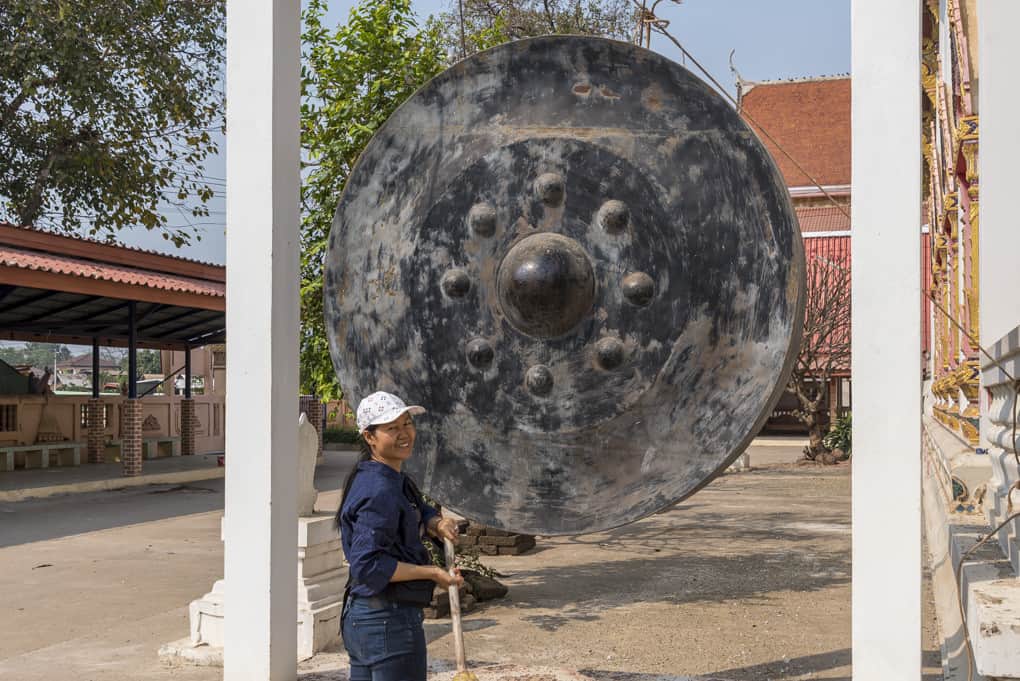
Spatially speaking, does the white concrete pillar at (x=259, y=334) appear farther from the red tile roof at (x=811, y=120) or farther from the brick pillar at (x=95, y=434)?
the red tile roof at (x=811, y=120)

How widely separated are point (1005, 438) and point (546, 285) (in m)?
2.52

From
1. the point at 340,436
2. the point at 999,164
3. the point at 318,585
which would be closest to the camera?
the point at 999,164

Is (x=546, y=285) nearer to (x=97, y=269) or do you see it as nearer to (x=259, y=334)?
(x=259, y=334)

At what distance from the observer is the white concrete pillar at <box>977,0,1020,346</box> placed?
4.76 meters

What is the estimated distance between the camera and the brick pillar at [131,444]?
18781 millimetres

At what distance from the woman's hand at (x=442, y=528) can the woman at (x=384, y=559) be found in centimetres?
13

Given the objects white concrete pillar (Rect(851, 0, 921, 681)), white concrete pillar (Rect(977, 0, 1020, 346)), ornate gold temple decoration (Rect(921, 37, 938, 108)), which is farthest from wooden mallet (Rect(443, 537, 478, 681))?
ornate gold temple decoration (Rect(921, 37, 938, 108))

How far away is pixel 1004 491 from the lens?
15.5 feet

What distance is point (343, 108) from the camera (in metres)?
9.17

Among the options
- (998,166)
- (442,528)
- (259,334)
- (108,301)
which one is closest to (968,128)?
(998,166)

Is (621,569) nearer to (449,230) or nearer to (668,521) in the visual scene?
(668,521)

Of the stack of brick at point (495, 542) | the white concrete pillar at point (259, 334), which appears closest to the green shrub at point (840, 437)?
the stack of brick at point (495, 542)

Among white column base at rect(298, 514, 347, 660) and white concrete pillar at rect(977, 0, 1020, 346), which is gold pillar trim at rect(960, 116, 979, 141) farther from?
white column base at rect(298, 514, 347, 660)

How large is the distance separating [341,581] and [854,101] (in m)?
4.44
